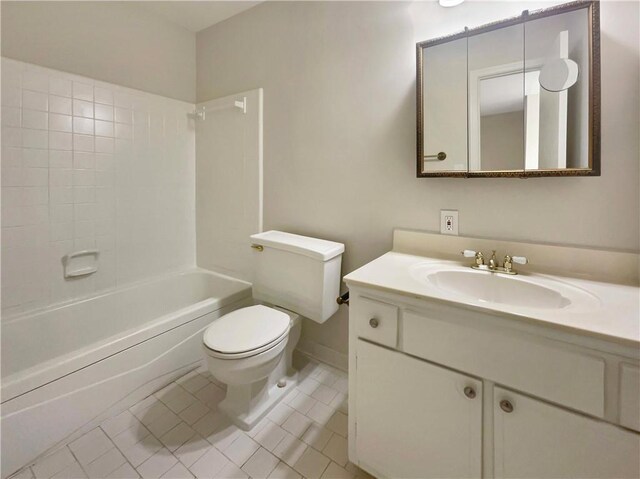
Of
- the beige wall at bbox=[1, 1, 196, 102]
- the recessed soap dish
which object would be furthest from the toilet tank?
the beige wall at bbox=[1, 1, 196, 102]

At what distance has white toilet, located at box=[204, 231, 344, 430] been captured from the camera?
4.22ft

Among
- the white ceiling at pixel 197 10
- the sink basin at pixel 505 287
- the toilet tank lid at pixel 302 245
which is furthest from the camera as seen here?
the white ceiling at pixel 197 10

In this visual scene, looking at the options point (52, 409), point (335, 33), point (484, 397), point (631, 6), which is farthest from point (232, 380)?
point (631, 6)

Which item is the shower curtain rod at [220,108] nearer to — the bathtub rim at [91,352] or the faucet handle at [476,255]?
the bathtub rim at [91,352]

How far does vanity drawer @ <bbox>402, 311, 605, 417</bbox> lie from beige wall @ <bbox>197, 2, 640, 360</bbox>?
598 mm

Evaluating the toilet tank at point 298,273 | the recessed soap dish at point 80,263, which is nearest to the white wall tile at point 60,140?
the recessed soap dish at point 80,263

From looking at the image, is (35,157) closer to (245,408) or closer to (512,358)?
(245,408)

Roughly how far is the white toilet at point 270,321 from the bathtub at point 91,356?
0.39 metres

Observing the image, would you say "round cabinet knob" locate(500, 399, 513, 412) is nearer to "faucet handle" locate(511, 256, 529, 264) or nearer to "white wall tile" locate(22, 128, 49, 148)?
"faucet handle" locate(511, 256, 529, 264)

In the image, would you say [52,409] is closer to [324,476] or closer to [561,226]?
[324,476]

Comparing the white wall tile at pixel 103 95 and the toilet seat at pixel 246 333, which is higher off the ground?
the white wall tile at pixel 103 95

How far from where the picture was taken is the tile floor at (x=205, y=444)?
1172mm

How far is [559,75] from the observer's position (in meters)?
1.07

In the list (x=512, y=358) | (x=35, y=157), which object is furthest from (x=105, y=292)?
(x=512, y=358)
